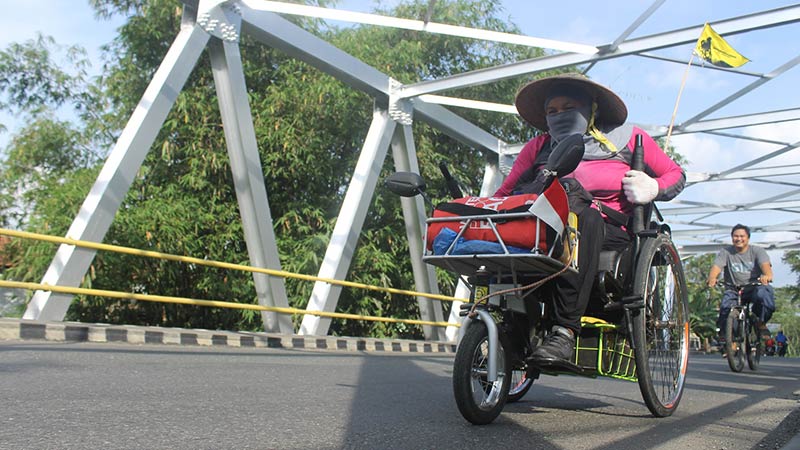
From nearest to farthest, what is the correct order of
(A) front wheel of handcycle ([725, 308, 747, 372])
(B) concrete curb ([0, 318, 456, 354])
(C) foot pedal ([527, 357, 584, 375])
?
(C) foot pedal ([527, 357, 584, 375])
(B) concrete curb ([0, 318, 456, 354])
(A) front wheel of handcycle ([725, 308, 747, 372])

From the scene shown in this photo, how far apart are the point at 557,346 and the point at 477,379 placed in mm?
373

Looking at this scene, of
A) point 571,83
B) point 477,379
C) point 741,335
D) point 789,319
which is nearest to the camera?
point 477,379

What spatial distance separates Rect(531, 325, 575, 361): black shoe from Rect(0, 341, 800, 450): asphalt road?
0.29m

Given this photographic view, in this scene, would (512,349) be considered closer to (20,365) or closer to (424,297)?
(20,365)

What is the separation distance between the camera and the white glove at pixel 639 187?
3826mm

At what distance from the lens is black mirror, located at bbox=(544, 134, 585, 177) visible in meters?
3.23

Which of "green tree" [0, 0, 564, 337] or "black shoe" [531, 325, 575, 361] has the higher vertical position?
"green tree" [0, 0, 564, 337]

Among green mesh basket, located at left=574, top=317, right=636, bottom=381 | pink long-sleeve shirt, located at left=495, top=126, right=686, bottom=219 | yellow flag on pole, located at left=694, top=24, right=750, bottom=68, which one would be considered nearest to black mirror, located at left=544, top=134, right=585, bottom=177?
pink long-sleeve shirt, located at left=495, top=126, right=686, bottom=219

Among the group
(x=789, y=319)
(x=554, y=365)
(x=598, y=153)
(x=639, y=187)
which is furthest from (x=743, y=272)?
(x=789, y=319)

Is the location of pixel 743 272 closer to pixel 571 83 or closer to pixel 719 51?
pixel 719 51

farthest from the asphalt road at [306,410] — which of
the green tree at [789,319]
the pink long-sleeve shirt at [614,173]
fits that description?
the green tree at [789,319]

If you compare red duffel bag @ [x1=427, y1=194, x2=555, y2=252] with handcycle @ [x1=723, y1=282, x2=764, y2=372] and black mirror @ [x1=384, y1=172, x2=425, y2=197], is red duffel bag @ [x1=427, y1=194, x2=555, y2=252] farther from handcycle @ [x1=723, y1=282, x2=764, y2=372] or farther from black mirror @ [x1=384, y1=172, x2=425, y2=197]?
handcycle @ [x1=723, y1=282, x2=764, y2=372]

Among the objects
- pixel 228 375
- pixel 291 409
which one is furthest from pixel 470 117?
pixel 291 409

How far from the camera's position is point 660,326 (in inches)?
159
